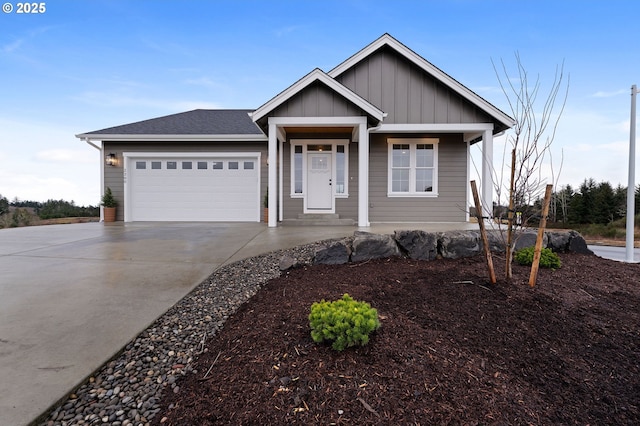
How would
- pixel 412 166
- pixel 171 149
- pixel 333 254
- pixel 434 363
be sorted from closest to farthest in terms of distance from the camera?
1. pixel 434 363
2. pixel 333 254
3. pixel 412 166
4. pixel 171 149

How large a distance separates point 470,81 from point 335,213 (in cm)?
561

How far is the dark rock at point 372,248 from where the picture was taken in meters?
3.96

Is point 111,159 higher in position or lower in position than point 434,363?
higher

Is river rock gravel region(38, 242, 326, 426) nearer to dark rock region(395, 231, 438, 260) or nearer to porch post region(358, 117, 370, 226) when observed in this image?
dark rock region(395, 231, 438, 260)

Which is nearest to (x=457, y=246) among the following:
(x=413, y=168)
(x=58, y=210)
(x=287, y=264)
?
(x=287, y=264)

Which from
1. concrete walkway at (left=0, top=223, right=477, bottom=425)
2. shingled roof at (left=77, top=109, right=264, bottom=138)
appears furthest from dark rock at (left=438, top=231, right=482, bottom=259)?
shingled roof at (left=77, top=109, right=264, bottom=138)

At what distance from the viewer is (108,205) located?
9.88 m

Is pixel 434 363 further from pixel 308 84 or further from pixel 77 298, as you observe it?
pixel 308 84

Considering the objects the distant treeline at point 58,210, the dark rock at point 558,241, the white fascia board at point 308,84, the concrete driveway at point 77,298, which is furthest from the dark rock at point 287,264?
the distant treeline at point 58,210

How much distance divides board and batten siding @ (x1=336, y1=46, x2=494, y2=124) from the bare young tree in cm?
507

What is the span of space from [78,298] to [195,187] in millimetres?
7885

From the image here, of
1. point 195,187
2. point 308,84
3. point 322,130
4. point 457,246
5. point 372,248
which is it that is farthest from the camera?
point 195,187

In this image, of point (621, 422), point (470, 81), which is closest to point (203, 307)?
point (621, 422)

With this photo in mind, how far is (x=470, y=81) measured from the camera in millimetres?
8750
